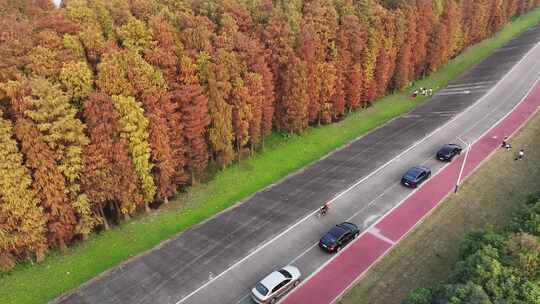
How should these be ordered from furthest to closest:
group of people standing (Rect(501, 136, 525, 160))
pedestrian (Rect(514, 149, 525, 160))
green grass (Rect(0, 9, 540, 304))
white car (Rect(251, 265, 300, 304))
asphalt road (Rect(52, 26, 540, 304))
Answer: group of people standing (Rect(501, 136, 525, 160)) → pedestrian (Rect(514, 149, 525, 160)) → green grass (Rect(0, 9, 540, 304)) → asphalt road (Rect(52, 26, 540, 304)) → white car (Rect(251, 265, 300, 304))

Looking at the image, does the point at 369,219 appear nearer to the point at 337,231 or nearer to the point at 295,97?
the point at 337,231

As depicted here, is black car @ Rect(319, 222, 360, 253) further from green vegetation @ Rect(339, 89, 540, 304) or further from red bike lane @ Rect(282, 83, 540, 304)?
green vegetation @ Rect(339, 89, 540, 304)

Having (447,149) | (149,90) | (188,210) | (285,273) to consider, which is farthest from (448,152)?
(149,90)

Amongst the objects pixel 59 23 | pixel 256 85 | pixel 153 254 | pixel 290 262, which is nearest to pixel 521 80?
pixel 256 85

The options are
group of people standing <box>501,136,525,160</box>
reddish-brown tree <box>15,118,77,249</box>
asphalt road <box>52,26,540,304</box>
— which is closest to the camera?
reddish-brown tree <box>15,118,77,249</box>

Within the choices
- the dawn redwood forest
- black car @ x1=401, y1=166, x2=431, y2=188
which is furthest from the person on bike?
the dawn redwood forest

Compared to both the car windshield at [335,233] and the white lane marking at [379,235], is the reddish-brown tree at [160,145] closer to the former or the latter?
the car windshield at [335,233]
